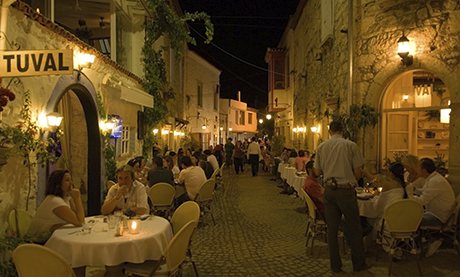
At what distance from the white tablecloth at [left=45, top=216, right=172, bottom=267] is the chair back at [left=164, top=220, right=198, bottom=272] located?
0.81 feet

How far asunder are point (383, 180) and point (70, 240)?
14.1 feet

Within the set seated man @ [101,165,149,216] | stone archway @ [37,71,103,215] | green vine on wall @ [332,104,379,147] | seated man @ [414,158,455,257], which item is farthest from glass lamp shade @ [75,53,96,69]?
seated man @ [414,158,455,257]

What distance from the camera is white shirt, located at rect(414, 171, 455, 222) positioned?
573 cm

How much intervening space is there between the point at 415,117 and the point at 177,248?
7520 mm

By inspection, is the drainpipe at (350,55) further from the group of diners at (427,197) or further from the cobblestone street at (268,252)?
the group of diners at (427,197)

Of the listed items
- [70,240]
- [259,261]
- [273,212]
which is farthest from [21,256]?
[273,212]

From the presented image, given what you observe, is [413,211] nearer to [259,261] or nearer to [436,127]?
[259,261]

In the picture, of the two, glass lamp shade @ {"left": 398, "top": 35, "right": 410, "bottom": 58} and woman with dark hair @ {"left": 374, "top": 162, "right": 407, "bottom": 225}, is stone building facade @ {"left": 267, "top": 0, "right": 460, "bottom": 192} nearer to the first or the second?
glass lamp shade @ {"left": 398, "top": 35, "right": 410, "bottom": 58}

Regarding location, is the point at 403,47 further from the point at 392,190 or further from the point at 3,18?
the point at 3,18

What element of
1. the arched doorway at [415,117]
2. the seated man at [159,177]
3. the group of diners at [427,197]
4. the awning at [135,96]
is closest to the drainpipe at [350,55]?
the arched doorway at [415,117]

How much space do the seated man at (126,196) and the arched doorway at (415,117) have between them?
5.86 m

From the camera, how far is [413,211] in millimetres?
5164

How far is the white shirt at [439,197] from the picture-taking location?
5727 millimetres

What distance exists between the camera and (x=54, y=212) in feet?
14.9
